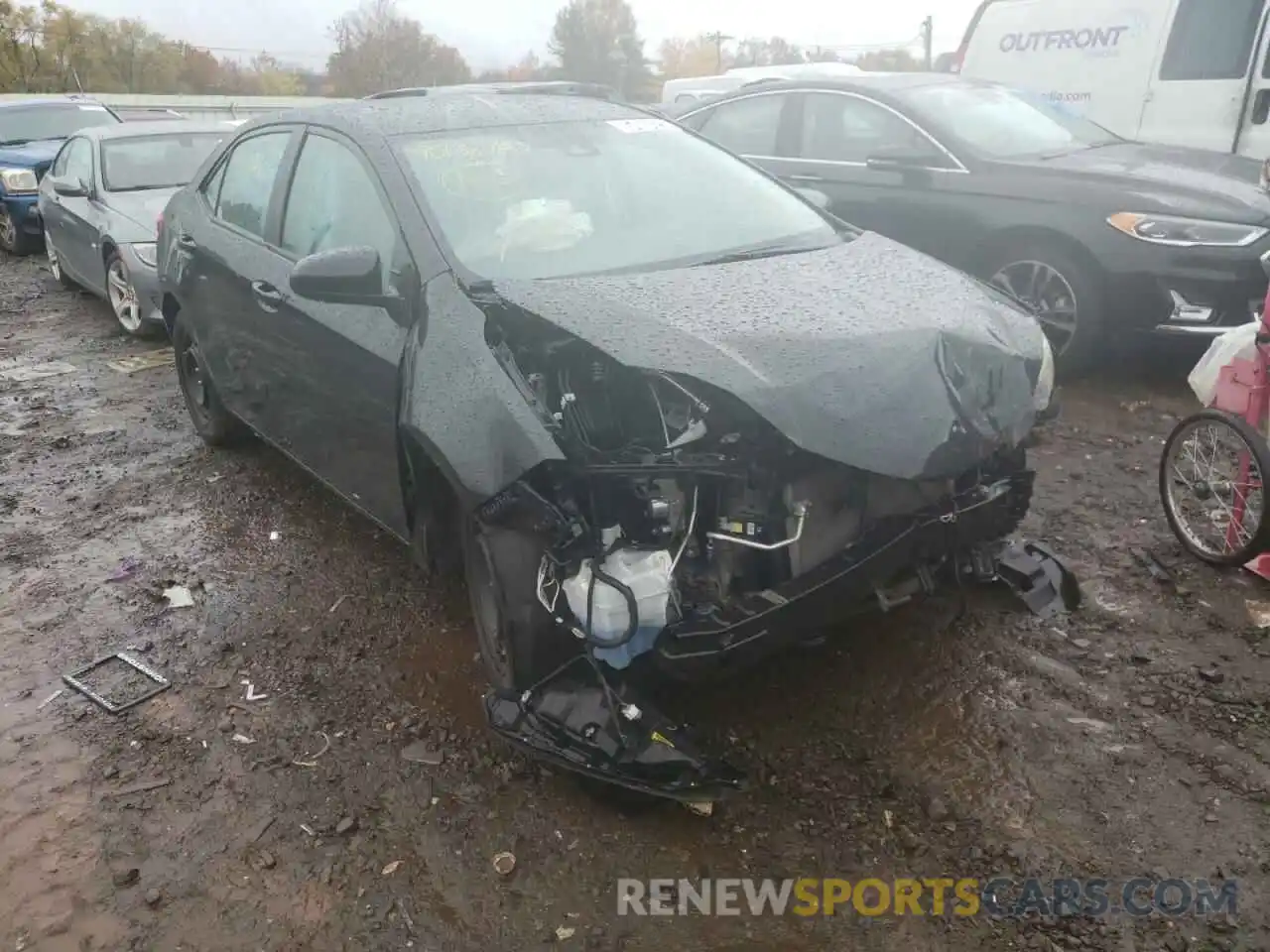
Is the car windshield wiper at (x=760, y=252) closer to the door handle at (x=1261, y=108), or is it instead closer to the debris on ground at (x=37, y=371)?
the debris on ground at (x=37, y=371)

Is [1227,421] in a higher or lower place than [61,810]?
higher

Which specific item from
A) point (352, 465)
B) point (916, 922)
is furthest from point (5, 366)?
point (916, 922)

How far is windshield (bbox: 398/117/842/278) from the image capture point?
326 centimetres

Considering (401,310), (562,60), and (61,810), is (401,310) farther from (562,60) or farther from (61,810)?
(562,60)

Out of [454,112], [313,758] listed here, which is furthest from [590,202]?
[313,758]

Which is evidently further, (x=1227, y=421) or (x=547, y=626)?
(x=1227, y=421)

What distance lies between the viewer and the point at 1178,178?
5586mm

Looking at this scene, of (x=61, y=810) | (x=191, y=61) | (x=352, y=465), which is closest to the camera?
(x=61, y=810)

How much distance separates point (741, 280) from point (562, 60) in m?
75.5

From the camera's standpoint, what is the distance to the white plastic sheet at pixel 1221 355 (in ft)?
12.1

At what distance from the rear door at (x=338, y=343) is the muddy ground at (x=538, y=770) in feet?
1.90

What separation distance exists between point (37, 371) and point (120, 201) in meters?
1.56

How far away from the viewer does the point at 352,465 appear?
3.58m

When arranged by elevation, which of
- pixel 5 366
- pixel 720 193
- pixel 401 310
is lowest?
pixel 5 366
